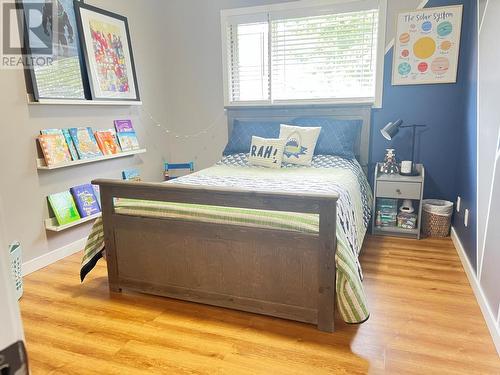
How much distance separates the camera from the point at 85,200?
3027 millimetres

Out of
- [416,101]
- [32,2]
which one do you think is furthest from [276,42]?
[32,2]

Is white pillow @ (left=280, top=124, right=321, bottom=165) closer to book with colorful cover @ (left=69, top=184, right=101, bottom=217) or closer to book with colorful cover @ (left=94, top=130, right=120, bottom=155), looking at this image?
book with colorful cover @ (left=94, top=130, right=120, bottom=155)

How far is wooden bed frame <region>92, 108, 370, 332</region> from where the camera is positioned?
5.87ft

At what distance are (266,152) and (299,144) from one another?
0.30 m

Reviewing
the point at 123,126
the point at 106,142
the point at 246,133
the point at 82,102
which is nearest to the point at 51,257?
the point at 106,142

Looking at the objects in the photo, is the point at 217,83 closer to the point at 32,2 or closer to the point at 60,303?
the point at 32,2

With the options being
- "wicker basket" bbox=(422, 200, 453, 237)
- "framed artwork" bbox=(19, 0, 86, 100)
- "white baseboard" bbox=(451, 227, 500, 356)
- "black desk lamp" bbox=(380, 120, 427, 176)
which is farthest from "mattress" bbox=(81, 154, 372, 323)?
"framed artwork" bbox=(19, 0, 86, 100)

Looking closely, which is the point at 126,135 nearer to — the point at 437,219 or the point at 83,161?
the point at 83,161

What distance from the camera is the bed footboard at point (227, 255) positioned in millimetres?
1787

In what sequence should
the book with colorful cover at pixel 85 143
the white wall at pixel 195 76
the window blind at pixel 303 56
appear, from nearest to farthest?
the book with colorful cover at pixel 85 143 → the window blind at pixel 303 56 → the white wall at pixel 195 76

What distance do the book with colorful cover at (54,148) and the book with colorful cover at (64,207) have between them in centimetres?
28

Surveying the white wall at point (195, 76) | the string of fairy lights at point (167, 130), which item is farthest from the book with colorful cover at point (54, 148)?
the white wall at point (195, 76)

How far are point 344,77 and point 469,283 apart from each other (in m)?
2.13

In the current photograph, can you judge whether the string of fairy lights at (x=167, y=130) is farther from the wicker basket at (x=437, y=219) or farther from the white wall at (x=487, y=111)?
the white wall at (x=487, y=111)
